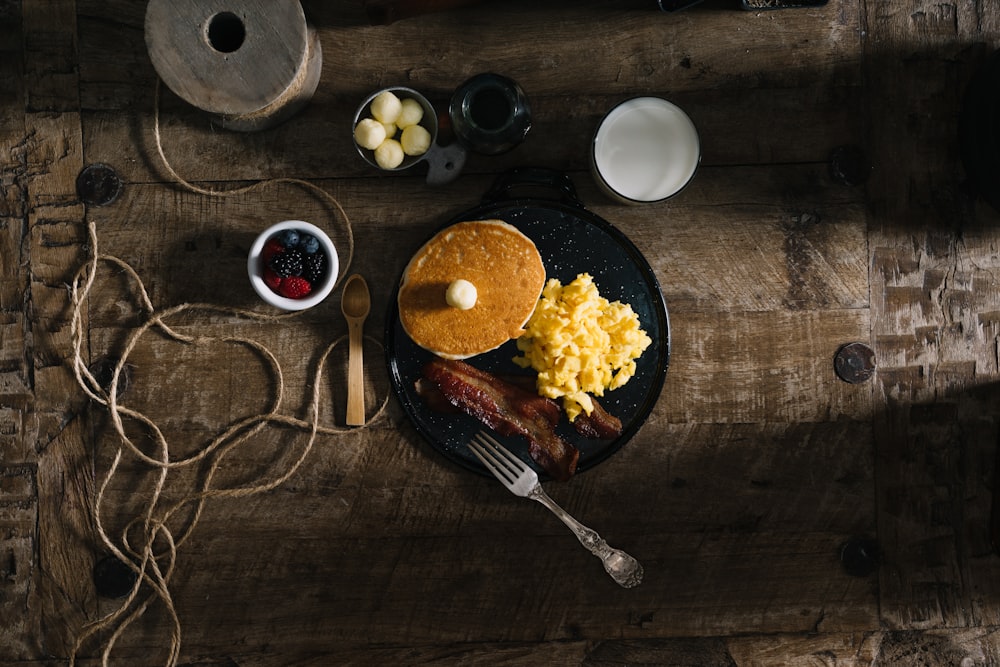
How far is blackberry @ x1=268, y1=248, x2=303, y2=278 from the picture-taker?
144 cm

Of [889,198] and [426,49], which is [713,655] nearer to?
[889,198]

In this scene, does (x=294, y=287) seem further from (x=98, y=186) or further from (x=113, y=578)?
(x=113, y=578)

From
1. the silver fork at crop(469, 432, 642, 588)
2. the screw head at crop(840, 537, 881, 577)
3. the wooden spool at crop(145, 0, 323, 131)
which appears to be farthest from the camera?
the screw head at crop(840, 537, 881, 577)

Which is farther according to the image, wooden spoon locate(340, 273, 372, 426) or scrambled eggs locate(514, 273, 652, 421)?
wooden spoon locate(340, 273, 372, 426)

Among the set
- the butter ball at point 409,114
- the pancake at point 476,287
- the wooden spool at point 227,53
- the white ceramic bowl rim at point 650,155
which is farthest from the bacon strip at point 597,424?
the wooden spool at point 227,53

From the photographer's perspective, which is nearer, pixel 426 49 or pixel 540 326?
pixel 540 326

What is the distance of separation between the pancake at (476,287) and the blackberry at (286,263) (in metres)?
0.21

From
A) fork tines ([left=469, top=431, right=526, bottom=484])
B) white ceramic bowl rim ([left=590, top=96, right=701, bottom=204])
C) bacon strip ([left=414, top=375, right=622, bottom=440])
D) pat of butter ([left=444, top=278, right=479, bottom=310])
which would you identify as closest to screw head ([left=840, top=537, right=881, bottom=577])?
bacon strip ([left=414, top=375, right=622, bottom=440])

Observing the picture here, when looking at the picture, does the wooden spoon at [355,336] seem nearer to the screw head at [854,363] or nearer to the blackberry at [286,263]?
the blackberry at [286,263]

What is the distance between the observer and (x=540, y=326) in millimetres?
1468

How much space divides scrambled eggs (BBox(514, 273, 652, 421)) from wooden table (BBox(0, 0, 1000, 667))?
0.54ft

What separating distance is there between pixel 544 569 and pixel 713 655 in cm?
41

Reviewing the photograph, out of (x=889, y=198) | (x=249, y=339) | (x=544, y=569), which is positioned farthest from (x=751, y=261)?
(x=249, y=339)

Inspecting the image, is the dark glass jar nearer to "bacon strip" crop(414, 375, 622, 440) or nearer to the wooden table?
the wooden table
